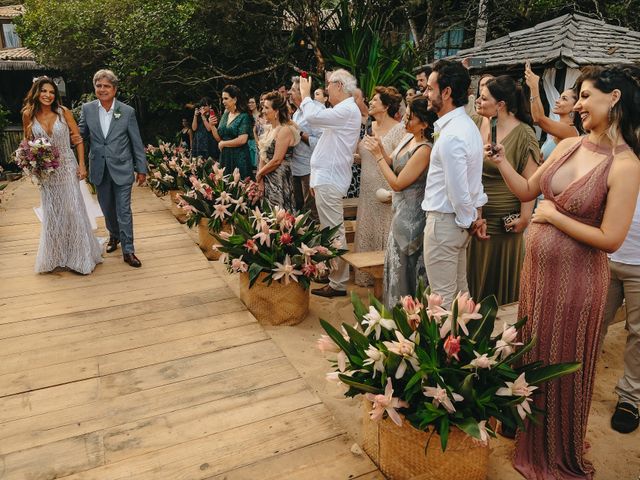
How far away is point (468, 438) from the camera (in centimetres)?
207

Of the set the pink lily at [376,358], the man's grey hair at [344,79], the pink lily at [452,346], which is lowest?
the pink lily at [376,358]

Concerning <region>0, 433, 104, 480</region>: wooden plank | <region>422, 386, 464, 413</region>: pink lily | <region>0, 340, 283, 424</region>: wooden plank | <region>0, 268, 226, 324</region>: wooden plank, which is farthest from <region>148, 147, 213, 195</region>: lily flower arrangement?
<region>422, 386, 464, 413</region>: pink lily

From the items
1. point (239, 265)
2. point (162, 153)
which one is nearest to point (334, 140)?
point (239, 265)

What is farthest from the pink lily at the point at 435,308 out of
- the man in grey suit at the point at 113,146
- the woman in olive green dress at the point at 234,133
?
the woman in olive green dress at the point at 234,133

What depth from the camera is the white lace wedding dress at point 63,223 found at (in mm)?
4664

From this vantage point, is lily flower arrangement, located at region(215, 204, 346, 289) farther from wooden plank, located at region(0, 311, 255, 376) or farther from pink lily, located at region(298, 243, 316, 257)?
wooden plank, located at region(0, 311, 255, 376)

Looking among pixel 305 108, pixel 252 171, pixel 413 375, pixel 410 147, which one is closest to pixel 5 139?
Result: pixel 252 171

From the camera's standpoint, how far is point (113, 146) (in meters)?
4.77

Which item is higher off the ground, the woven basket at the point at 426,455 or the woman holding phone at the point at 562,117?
the woman holding phone at the point at 562,117

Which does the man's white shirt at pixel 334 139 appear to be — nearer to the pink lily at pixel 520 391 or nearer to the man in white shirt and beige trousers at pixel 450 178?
the man in white shirt and beige trousers at pixel 450 178

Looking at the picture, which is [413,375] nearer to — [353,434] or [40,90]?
[353,434]

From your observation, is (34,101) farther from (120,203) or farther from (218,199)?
(218,199)

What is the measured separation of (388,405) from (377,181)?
276 cm

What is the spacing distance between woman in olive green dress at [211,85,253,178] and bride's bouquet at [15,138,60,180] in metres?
1.97
